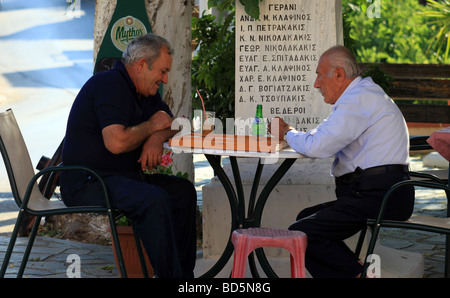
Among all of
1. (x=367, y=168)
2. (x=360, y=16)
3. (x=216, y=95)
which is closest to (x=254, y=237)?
(x=367, y=168)

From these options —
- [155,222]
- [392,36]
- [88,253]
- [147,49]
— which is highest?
[392,36]

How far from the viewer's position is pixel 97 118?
3877mm

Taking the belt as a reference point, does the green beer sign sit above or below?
above

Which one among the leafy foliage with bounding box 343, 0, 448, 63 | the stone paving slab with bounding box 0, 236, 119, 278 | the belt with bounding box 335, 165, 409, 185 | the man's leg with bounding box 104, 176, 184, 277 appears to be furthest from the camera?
the leafy foliage with bounding box 343, 0, 448, 63

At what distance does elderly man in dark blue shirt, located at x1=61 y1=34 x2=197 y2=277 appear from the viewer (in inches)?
142

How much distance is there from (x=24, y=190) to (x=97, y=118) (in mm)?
522

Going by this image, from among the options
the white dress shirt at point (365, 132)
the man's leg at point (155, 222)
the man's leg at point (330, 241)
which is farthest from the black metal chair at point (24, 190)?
the white dress shirt at point (365, 132)

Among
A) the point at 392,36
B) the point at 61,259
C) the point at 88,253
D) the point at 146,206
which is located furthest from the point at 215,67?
the point at 392,36

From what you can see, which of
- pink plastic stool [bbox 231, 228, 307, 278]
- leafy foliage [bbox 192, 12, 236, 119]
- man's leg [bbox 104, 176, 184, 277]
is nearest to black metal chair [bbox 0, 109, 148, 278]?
man's leg [bbox 104, 176, 184, 277]

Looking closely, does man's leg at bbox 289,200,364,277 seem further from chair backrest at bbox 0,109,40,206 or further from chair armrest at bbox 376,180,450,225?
chair backrest at bbox 0,109,40,206

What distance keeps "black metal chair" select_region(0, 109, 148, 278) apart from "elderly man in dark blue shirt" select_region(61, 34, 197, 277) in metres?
0.13

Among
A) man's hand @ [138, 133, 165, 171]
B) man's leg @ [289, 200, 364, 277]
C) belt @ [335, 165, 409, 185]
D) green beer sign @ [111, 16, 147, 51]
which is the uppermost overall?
green beer sign @ [111, 16, 147, 51]

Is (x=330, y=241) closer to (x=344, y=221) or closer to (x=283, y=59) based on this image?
(x=344, y=221)
